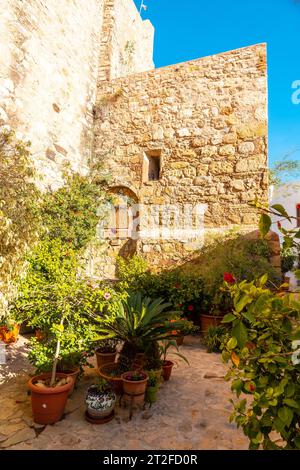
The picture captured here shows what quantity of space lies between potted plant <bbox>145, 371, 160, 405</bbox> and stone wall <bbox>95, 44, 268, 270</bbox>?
3.47m

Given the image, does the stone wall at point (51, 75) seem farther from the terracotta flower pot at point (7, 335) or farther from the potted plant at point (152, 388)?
the potted plant at point (152, 388)

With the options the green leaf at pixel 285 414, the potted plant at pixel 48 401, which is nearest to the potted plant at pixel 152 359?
the potted plant at pixel 48 401

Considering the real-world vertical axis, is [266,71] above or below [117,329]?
above

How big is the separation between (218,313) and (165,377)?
172 centimetres

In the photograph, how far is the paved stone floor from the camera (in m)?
2.05

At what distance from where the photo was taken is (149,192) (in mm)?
6453

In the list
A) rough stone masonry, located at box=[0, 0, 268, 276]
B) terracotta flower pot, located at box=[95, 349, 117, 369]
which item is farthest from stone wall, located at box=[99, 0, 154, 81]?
terracotta flower pot, located at box=[95, 349, 117, 369]

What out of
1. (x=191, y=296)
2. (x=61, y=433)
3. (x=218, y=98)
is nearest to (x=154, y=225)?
Answer: (x=191, y=296)

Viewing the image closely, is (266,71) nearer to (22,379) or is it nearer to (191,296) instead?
(191,296)

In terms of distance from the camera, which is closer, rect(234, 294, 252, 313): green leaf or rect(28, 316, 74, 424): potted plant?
rect(234, 294, 252, 313): green leaf

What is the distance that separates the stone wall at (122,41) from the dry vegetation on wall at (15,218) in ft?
17.3

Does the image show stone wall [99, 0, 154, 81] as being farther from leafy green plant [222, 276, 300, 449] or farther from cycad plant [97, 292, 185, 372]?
leafy green plant [222, 276, 300, 449]

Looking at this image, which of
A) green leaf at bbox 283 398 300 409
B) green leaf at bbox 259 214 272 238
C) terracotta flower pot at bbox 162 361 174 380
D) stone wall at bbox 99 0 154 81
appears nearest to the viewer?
green leaf at bbox 283 398 300 409

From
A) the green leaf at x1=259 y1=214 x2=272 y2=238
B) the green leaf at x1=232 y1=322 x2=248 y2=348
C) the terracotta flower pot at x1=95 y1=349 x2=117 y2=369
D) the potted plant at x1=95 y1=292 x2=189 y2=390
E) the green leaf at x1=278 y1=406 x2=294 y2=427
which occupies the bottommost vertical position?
the terracotta flower pot at x1=95 y1=349 x2=117 y2=369
